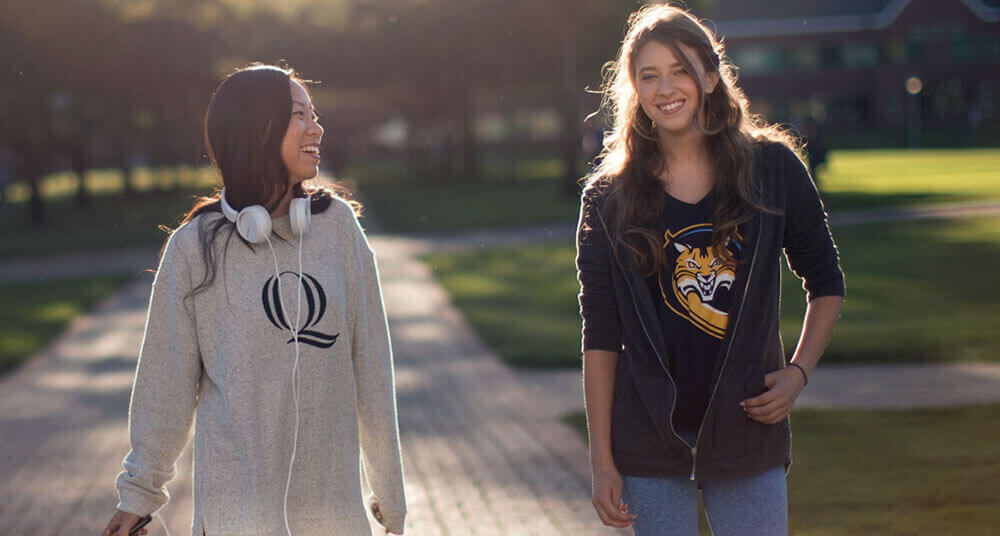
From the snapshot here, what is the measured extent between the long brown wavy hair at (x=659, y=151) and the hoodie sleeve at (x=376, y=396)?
0.60 m

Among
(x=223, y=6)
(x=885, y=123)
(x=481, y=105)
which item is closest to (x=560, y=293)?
(x=223, y=6)

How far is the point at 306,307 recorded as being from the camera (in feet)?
9.17

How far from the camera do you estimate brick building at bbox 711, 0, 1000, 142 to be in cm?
7031

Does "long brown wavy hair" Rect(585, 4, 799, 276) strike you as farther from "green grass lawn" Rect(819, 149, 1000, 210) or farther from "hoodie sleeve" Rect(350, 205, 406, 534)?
"green grass lawn" Rect(819, 149, 1000, 210)

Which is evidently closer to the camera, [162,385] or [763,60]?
[162,385]

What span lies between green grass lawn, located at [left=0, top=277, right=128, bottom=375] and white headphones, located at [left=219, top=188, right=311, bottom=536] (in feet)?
28.9

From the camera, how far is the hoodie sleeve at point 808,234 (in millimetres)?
2822

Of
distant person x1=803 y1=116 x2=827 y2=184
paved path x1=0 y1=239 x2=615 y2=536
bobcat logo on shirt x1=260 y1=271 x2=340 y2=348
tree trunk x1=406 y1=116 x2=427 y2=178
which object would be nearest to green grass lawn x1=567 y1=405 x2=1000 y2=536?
paved path x1=0 y1=239 x2=615 y2=536

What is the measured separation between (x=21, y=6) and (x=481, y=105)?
2491 inches

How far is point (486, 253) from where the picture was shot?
19609 mm

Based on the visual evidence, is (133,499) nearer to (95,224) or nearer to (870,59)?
(95,224)

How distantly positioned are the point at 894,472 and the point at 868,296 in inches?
276

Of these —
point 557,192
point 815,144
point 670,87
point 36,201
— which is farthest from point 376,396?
point 557,192

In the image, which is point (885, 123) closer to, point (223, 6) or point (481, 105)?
point (481, 105)
